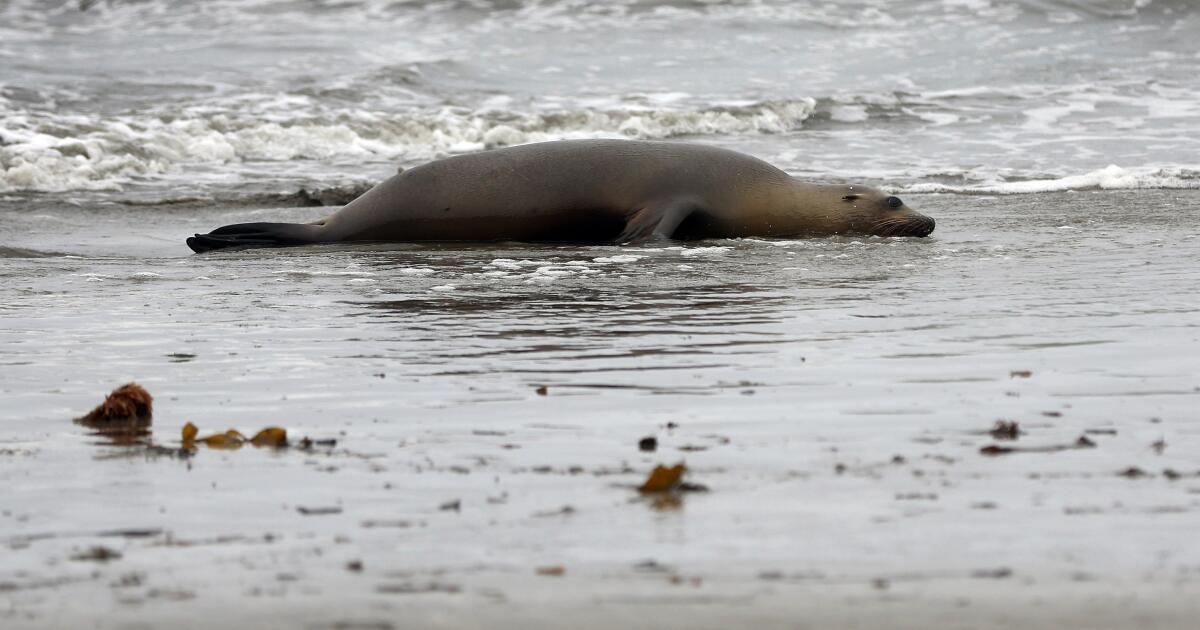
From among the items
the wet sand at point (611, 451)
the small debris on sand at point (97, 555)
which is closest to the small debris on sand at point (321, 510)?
the wet sand at point (611, 451)

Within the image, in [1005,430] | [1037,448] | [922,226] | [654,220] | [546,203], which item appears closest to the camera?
[1037,448]

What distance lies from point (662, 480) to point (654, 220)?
4820mm

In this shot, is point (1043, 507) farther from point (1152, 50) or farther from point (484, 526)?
point (1152, 50)

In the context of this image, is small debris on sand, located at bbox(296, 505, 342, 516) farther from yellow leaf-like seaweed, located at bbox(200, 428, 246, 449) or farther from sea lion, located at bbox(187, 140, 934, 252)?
sea lion, located at bbox(187, 140, 934, 252)

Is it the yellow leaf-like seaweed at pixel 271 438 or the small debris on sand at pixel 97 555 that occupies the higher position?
the yellow leaf-like seaweed at pixel 271 438

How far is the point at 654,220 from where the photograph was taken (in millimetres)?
7430

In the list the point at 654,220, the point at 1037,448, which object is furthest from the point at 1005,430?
the point at 654,220

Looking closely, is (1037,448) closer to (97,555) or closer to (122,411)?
(97,555)

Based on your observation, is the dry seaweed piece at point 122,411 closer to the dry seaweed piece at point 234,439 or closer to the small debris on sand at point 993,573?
the dry seaweed piece at point 234,439

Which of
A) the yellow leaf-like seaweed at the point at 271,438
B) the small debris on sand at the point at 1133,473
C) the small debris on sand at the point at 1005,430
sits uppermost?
the small debris on sand at the point at 1005,430

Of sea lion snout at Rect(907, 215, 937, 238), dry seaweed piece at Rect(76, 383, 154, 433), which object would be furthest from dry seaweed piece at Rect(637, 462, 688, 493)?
sea lion snout at Rect(907, 215, 937, 238)

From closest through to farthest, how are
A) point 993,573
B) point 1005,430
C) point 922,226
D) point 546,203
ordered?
point 993,573 < point 1005,430 < point 546,203 < point 922,226

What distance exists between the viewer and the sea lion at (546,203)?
24.8ft

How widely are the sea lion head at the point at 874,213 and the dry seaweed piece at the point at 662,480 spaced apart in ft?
17.3
